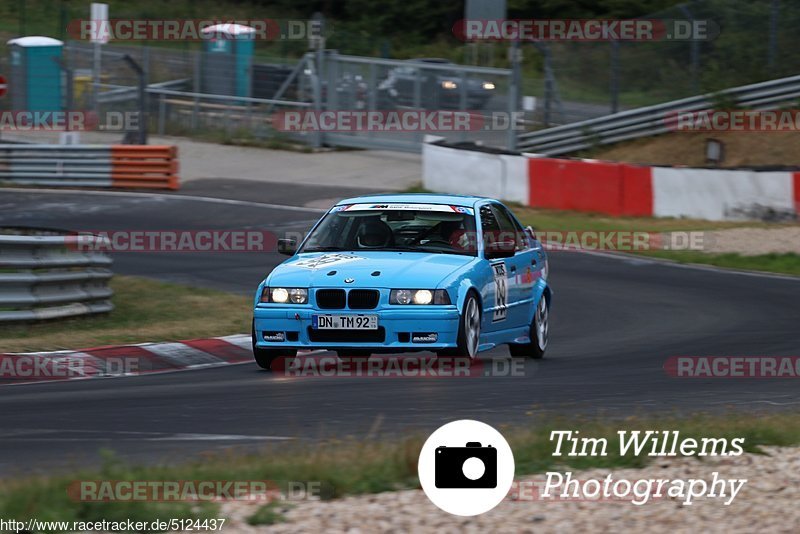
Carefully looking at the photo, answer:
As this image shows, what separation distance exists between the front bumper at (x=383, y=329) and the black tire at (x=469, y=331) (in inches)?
3.1

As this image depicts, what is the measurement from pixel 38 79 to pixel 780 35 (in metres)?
17.5

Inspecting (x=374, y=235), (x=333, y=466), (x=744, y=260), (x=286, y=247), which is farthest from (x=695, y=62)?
(x=333, y=466)

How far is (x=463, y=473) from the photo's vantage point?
5.91 m

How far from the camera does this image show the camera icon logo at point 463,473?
5.77 meters

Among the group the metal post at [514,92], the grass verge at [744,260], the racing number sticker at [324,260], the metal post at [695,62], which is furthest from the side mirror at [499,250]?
the metal post at [695,62]

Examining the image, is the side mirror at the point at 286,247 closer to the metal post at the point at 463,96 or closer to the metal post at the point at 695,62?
the metal post at the point at 695,62

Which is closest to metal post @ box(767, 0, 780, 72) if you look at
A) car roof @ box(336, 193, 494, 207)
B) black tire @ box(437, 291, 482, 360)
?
car roof @ box(336, 193, 494, 207)

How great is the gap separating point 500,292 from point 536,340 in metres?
0.99

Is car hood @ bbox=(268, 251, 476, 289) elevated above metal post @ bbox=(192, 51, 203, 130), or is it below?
below

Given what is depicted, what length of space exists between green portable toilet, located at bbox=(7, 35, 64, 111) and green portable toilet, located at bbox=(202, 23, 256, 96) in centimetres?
391

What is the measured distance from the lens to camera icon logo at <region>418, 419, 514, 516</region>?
18.9 ft

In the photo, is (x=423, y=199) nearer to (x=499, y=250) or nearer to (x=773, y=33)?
(x=499, y=250)

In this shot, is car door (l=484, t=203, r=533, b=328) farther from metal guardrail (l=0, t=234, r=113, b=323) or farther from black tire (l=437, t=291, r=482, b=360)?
metal guardrail (l=0, t=234, r=113, b=323)

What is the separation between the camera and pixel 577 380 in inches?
402
